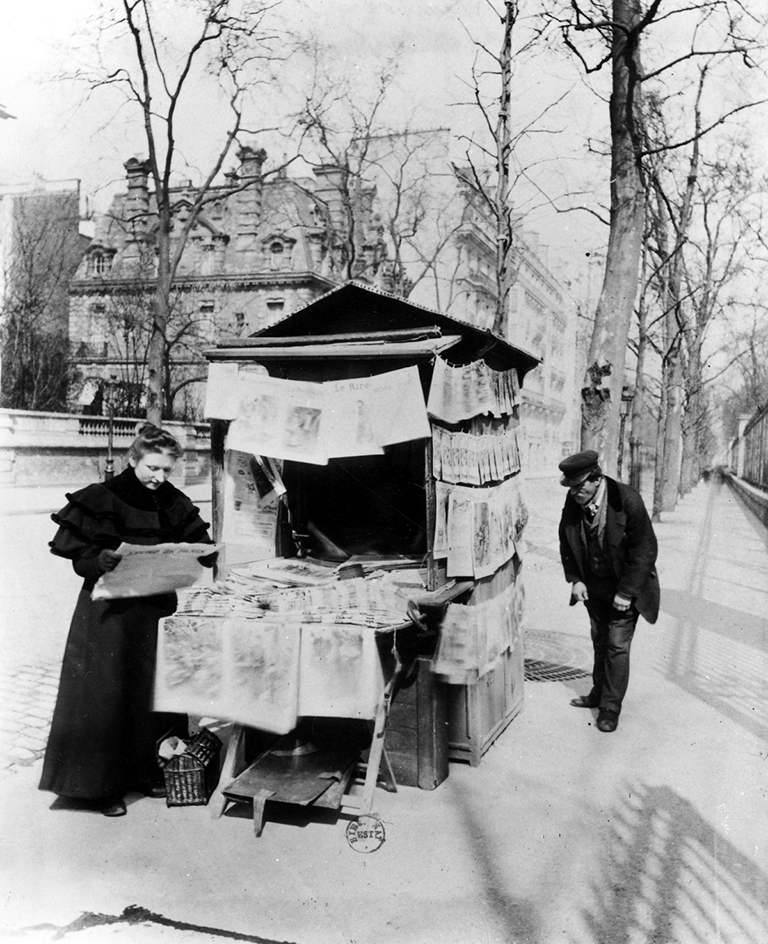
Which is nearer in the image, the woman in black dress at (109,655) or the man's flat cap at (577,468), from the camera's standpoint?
the woman in black dress at (109,655)

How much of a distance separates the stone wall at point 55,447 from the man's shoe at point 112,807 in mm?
17618

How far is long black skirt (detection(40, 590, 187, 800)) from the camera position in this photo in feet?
13.0

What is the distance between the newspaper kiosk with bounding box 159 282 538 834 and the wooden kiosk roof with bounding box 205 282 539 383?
0.04 ft

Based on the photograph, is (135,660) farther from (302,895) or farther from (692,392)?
(692,392)

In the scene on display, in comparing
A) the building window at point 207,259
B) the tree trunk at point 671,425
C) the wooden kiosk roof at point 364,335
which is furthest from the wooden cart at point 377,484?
the building window at point 207,259

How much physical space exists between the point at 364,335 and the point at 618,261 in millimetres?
3912

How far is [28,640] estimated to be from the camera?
7328 millimetres

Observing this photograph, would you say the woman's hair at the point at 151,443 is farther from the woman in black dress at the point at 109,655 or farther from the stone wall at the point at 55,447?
the stone wall at the point at 55,447

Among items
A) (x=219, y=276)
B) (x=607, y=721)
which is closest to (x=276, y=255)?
(x=219, y=276)

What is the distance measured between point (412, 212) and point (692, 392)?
1214 centimetres

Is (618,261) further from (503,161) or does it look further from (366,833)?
(366,833)

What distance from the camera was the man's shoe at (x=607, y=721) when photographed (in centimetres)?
538

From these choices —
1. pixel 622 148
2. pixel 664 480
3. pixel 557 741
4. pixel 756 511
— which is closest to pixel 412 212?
pixel 664 480

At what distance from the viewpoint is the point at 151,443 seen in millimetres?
4176
